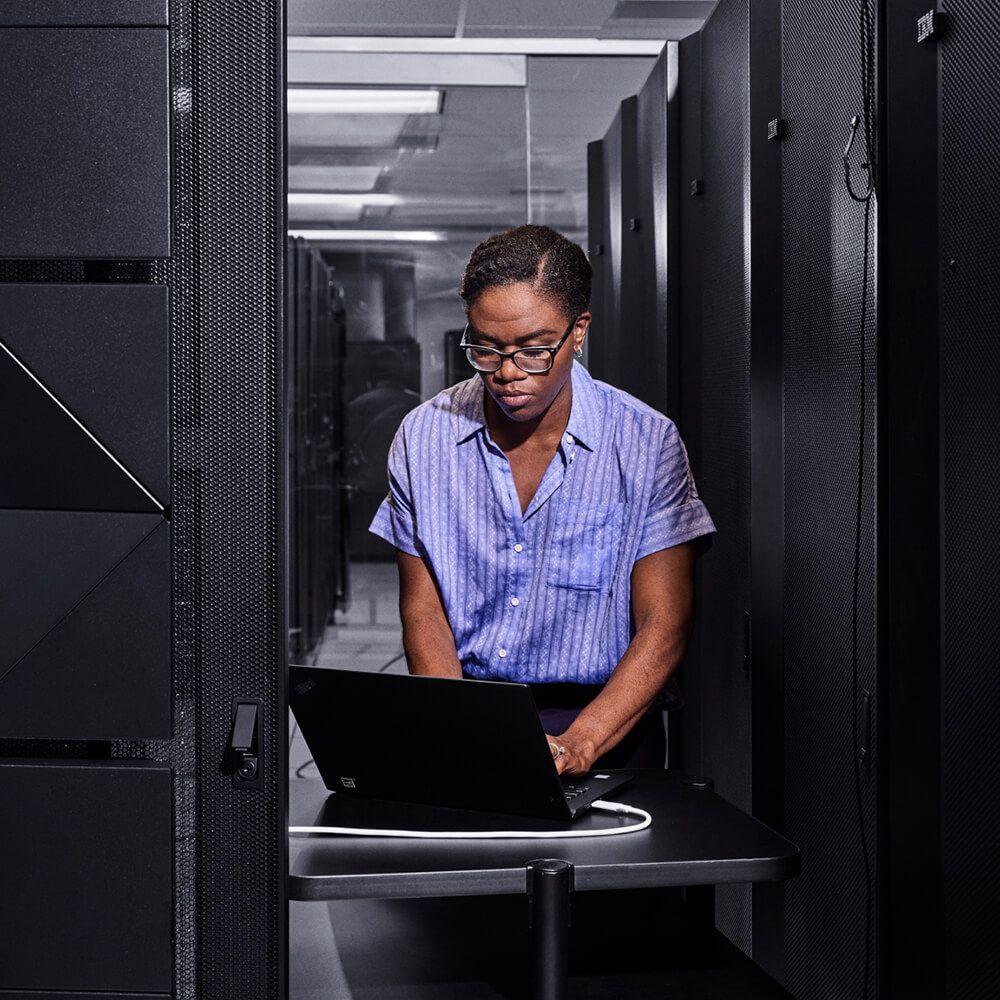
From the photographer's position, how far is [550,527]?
5.92 feet

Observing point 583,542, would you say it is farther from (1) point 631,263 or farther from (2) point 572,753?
(1) point 631,263

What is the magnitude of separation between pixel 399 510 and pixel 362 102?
3704 millimetres

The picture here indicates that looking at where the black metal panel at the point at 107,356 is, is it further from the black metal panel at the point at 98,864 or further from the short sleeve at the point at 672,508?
the short sleeve at the point at 672,508

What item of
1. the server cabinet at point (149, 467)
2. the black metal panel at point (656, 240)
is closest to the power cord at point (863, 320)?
the server cabinet at point (149, 467)

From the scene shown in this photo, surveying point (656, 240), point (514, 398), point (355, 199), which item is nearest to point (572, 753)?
point (514, 398)

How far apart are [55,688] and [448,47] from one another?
401 cm

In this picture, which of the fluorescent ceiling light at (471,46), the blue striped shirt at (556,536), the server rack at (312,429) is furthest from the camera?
the server rack at (312,429)

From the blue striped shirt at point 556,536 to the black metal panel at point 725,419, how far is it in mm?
191

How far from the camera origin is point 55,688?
1049mm

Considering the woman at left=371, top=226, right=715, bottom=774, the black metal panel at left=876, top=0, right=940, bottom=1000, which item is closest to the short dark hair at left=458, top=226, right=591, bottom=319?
the woman at left=371, top=226, right=715, bottom=774

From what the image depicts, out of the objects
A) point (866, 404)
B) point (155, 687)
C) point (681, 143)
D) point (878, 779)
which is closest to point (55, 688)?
point (155, 687)

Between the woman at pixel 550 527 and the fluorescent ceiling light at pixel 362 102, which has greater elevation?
the fluorescent ceiling light at pixel 362 102

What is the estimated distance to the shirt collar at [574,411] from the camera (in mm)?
1815

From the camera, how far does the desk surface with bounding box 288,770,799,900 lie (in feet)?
3.45
